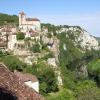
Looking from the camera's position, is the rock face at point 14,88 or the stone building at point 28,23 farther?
the stone building at point 28,23

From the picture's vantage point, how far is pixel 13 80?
6.96 m

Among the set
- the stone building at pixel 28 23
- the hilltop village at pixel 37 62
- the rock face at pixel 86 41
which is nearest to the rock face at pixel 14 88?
the hilltop village at pixel 37 62

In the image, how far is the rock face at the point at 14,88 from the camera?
21.0 ft

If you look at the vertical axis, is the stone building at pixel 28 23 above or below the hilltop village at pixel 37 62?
above

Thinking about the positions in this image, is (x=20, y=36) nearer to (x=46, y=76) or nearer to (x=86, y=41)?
(x=46, y=76)

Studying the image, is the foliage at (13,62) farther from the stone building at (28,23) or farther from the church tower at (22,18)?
the church tower at (22,18)

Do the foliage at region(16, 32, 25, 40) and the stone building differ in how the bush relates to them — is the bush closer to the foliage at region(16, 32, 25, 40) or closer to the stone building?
the foliage at region(16, 32, 25, 40)

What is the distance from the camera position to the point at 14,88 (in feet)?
21.9

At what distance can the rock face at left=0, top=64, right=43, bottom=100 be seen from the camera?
6410 mm

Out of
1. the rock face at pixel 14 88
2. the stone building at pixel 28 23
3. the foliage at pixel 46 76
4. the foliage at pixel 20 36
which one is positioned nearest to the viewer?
the rock face at pixel 14 88

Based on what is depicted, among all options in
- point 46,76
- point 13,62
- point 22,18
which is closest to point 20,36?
point 13,62

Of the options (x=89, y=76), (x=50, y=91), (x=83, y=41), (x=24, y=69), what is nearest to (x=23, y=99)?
(x=50, y=91)

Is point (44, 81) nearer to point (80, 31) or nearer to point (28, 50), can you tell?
point (28, 50)

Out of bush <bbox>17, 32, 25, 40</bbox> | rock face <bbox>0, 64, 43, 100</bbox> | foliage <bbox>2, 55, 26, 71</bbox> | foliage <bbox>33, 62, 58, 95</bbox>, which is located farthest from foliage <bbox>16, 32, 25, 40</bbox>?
rock face <bbox>0, 64, 43, 100</bbox>
